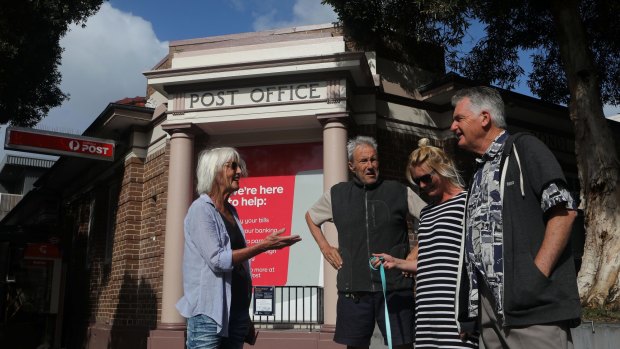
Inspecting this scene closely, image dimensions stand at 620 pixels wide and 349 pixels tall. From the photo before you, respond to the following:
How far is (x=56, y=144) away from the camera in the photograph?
9453 millimetres

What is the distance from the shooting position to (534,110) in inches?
411

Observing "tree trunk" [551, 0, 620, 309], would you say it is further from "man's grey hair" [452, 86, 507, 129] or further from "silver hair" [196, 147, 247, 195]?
"silver hair" [196, 147, 247, 195]

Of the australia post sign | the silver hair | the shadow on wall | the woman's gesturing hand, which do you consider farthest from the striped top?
the australia post sign

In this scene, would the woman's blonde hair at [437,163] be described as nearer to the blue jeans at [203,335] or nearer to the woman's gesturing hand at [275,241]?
the woman's gesturing hand at [275,241]

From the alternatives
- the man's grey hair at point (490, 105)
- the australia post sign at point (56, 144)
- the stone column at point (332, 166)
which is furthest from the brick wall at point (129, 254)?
the man's grey hair at point (490, 105)

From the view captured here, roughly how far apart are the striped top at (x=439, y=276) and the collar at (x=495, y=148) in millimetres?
647

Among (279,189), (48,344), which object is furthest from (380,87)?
(48,344)

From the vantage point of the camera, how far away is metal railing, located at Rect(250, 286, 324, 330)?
27.5 ft

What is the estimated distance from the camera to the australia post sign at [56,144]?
895 cm

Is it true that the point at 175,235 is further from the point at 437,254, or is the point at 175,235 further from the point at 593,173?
the point at 437,254

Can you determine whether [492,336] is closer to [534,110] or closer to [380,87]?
[380,87]

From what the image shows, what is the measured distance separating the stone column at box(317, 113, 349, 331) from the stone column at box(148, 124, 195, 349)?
2176mm

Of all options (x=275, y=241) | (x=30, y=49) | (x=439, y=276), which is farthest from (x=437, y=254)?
(x=30, y=49)

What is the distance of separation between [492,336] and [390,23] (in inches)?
276
